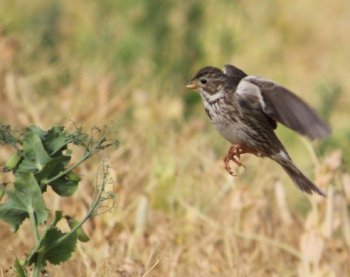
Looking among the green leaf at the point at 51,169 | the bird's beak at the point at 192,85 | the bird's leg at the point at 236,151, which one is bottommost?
the bird's leg at the point at 236,151

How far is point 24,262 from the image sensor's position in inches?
132

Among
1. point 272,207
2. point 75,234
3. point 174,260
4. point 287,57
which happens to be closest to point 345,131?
point 272,207

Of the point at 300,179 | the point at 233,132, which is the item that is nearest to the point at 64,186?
the point at 233,132

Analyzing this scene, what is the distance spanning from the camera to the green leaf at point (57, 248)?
10.9ft

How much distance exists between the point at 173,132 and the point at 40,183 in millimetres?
2845

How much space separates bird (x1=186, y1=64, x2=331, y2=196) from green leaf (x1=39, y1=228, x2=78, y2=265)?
2.67 feet

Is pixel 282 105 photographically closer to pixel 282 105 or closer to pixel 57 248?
pixel 282 105

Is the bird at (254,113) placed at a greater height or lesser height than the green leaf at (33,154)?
lesser

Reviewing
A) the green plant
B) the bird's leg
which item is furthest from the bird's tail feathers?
the green plant

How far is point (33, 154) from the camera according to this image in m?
3.31

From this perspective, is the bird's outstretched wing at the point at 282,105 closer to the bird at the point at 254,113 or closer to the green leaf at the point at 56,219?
the bird at the point at 254,113

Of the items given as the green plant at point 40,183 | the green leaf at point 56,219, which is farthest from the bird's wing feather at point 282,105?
the green leaf at point 56,219

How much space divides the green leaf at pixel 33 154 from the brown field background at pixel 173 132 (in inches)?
11.0

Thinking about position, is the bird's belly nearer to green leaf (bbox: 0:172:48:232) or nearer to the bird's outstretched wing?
the bird's outstretched wing
